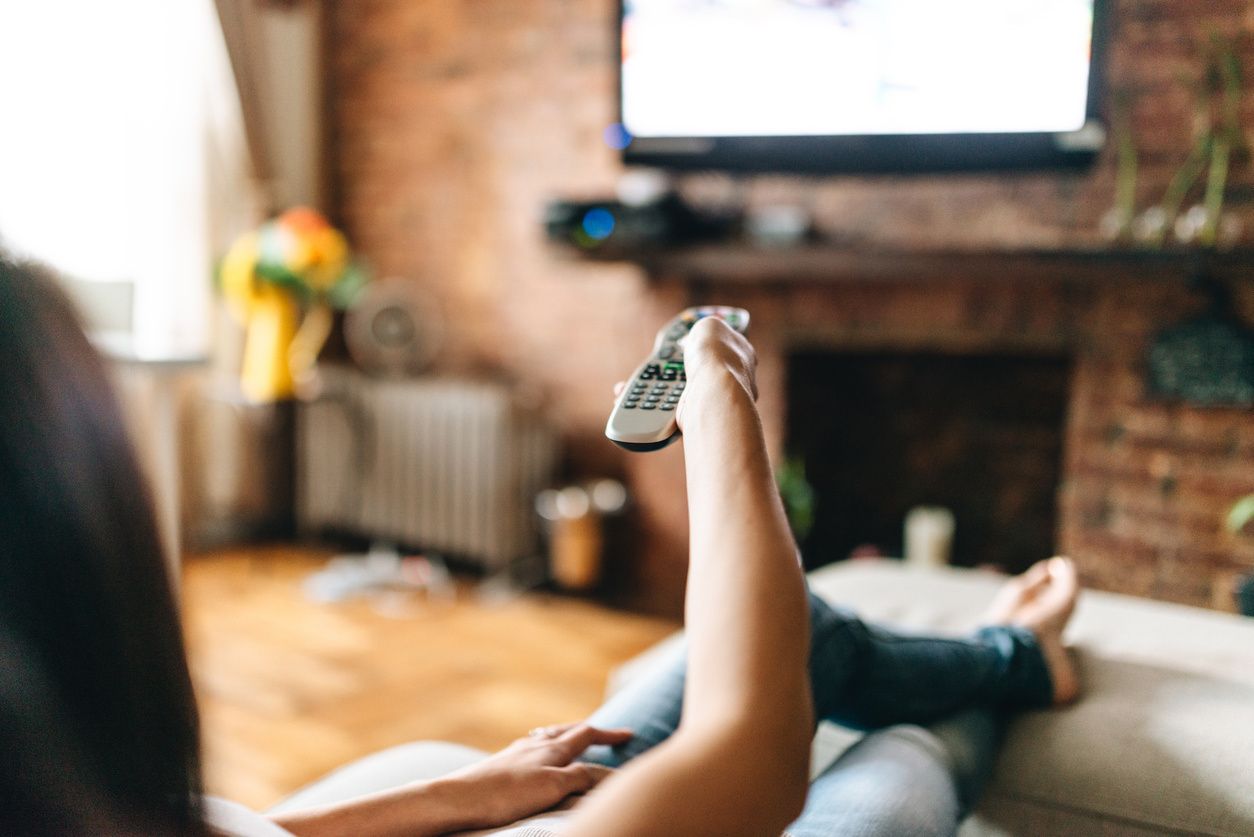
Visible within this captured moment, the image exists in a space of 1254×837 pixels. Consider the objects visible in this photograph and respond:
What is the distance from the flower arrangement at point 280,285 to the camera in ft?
9.57

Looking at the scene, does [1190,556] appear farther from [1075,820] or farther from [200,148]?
[200,148]

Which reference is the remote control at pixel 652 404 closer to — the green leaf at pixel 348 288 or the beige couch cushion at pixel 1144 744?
the beige couch cushion at pixel 1144 744

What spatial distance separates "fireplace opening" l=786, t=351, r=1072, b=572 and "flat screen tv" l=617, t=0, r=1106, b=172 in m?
0.67

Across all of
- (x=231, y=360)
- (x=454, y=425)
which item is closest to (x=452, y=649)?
(x=454, y=425)

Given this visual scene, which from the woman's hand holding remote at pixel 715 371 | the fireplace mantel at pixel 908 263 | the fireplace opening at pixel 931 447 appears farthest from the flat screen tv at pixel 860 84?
the woman's hand holding remote at pixel 715 371

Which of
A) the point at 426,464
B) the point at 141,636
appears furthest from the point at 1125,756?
the point at 426,464

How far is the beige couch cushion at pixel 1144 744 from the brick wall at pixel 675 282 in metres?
0.83

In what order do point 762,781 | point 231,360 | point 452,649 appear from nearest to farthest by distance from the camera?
point 762,781 → point 452,649 → point 231,360

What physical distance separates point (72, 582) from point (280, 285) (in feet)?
8.65

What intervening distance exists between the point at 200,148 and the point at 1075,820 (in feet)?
10.4

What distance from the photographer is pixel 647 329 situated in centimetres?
292

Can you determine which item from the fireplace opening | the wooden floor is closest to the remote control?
the wooden floor

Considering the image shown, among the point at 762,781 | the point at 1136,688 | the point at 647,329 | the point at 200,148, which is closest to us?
the point at 762,781

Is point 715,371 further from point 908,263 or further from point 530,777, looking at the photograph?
point 908,263
